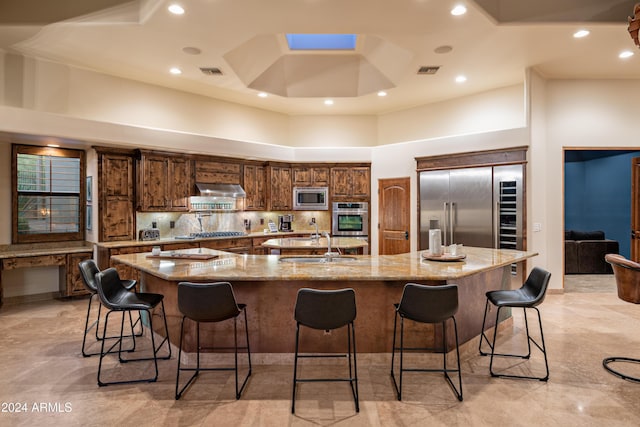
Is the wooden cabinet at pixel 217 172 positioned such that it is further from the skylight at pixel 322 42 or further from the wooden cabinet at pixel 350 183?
the skylight at pixel 322 42

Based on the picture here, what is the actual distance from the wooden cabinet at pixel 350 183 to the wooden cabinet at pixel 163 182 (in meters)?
3.04

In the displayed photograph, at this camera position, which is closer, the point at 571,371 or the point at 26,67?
the point at 571,371

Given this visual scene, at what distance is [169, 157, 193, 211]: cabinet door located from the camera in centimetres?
646

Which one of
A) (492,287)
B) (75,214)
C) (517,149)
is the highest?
(517,149)

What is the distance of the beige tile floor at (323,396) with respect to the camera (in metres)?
2.53

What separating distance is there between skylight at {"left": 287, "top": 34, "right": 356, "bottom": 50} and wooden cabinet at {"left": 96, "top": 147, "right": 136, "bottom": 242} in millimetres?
3382

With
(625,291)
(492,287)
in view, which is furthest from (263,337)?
(625,291)

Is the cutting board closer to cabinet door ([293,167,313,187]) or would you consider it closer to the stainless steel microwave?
the stainless steel microwave

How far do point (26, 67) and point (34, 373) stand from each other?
4.37 meters

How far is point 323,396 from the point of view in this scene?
111 inches

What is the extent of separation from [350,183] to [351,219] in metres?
0.80

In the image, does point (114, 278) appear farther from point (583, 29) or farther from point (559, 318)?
point (583, 29)

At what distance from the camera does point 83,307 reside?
212 inches

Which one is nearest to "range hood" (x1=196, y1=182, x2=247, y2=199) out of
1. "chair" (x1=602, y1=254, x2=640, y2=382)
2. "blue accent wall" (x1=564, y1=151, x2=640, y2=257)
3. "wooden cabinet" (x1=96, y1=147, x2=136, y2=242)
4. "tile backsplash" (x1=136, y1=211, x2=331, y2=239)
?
"tile backsplash" (x1=136, y1=211, x2=331, y2=239)
